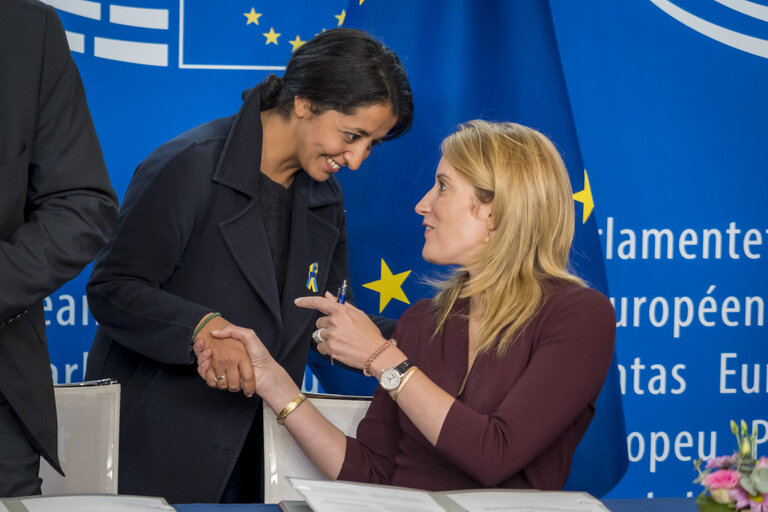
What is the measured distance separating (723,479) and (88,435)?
1358mm

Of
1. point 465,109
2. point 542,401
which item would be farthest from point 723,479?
point 465,109

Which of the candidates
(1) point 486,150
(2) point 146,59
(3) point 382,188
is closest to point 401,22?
(3) point 382,188

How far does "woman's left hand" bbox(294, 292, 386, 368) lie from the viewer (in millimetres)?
1788

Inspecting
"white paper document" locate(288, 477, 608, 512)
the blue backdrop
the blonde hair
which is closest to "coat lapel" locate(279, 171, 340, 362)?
the blue backdrop

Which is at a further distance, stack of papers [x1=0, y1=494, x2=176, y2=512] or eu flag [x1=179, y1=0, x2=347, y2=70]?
eu flag [x1=179, y1=0, x2=347, y2=70]

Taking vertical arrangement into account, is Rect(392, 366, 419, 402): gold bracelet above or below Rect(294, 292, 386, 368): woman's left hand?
below

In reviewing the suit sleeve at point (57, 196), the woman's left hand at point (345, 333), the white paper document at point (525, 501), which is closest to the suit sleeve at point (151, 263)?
the woman's left hand at point (345, 333)

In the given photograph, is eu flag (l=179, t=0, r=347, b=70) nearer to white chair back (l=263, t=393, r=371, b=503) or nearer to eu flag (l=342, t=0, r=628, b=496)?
eu flag (l=342, t=0, r=628, b=496)

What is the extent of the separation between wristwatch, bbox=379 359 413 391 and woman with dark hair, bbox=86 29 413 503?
0.58 meters

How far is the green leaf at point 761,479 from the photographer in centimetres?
115

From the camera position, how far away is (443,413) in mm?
1679

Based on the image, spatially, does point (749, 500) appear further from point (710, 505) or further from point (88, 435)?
point (88, 435)

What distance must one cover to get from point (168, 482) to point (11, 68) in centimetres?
117

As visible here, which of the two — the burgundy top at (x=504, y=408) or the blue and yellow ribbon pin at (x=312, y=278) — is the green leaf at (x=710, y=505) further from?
the blue and yellow ribbon pin at (x=312, y=278)
